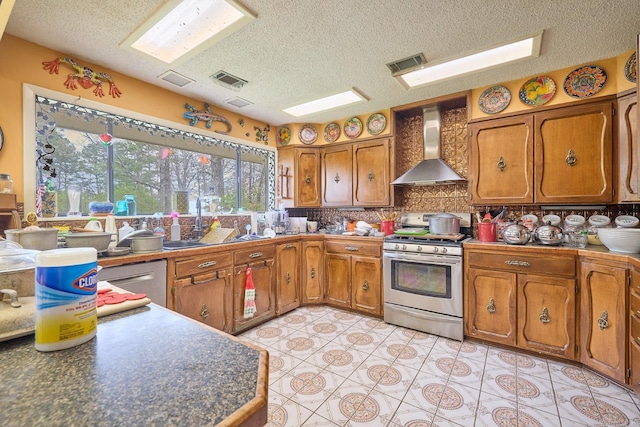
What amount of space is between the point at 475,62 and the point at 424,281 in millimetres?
2029

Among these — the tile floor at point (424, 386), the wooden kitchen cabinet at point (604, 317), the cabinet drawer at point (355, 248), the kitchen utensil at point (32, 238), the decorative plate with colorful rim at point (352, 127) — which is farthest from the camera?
the decorative plate with colorful rim at point (352, 127)

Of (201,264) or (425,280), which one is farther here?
(425,280)

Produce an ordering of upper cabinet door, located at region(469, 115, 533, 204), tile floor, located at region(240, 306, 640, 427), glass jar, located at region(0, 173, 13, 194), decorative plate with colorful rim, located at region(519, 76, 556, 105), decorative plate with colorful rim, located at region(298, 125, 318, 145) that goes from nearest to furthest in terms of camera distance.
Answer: tile floor, located at region(240, 306, 640, 427), glass jar, located at region(0, 173, 13, 194), decorative plate with colorful rim, located at region(519, 76, 556, 105), upper cabinet door, located at region(469, 115, 533, 204), decorative plate with colorful rim, located at region(298, 125, 318, 145)

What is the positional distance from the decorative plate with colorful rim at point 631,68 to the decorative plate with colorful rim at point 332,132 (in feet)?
8.71

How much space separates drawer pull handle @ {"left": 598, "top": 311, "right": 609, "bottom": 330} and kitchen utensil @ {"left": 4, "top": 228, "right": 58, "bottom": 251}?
3490mm

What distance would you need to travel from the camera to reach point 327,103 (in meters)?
3.25

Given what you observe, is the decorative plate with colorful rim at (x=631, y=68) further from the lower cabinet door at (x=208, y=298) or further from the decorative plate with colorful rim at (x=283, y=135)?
the lower cabinet door at (x=208, y=298)

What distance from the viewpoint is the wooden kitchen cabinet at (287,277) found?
3.14 m

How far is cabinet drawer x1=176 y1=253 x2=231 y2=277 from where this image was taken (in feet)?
7.34

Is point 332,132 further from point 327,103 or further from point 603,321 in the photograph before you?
point 603,321

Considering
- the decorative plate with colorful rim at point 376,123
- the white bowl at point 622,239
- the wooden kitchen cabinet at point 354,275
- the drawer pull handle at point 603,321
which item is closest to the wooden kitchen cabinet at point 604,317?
the drawer pull handle at point 603,321

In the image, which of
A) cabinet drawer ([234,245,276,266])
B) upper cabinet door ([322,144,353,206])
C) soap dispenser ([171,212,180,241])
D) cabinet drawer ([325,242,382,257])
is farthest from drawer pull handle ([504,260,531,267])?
soap dispenser ([171,212,180,241])

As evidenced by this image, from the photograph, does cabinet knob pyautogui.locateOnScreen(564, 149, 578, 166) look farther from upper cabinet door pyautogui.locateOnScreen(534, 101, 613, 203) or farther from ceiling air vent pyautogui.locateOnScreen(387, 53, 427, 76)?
ceiling air vent pyautogui.locateOnScreen(387, 53, 427, 76)

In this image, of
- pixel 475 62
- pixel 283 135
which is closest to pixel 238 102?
pixel 283 135
